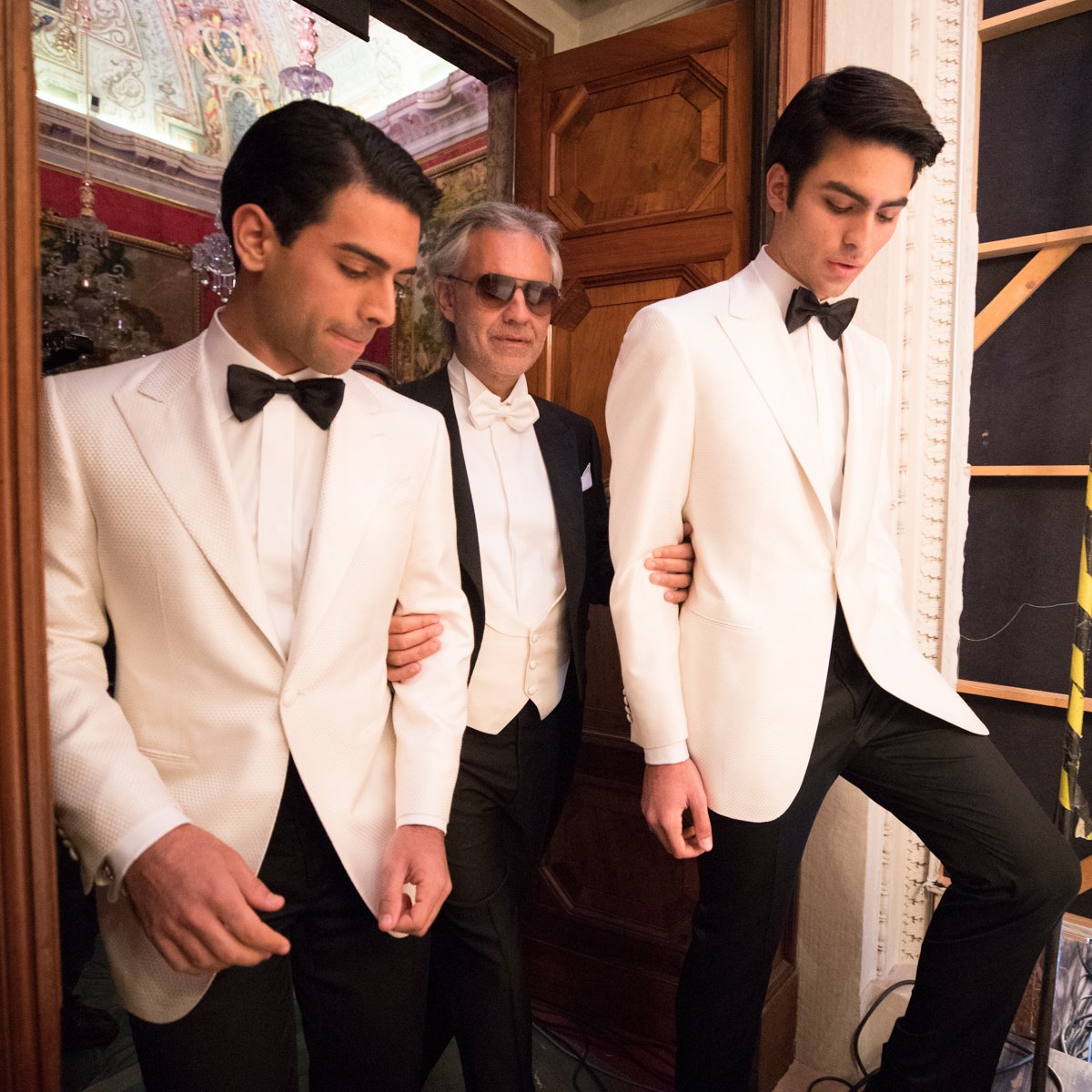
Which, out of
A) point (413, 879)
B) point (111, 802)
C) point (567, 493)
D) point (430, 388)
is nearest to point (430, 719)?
point (413, 879)

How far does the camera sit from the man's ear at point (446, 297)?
2137 mm

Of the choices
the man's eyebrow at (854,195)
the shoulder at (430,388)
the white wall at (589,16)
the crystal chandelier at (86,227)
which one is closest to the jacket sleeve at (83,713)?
the shoulder at (430,388)

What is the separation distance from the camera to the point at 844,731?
1.63m

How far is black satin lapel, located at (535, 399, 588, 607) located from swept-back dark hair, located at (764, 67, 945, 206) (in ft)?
2.58

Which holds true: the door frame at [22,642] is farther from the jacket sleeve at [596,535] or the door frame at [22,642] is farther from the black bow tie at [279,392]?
the jacket sleeve at [596,535]

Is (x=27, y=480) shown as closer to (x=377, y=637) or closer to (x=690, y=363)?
(x=377, y=637)

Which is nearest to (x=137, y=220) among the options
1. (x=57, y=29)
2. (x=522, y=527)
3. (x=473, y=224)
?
(x=57, y=29)

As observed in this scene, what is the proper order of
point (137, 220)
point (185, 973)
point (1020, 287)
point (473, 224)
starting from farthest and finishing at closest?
point (137, 220), point (1020, 287), point (473, 224), point (185, 973)

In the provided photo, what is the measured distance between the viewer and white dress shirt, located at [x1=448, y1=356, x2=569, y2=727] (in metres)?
1.90

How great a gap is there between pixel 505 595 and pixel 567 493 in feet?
1.07

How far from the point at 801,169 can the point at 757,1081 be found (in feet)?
7.27

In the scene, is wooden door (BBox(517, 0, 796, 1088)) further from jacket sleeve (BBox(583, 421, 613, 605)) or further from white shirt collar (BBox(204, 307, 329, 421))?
white shirt collar (BBox(204, 307, 329, 421))

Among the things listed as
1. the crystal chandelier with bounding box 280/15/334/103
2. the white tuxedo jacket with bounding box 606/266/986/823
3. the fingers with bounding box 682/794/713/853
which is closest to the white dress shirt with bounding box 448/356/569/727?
the white tuxedo jacket with bounding box 606/266/986/823

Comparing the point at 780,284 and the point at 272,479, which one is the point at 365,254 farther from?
the point at 780,284
